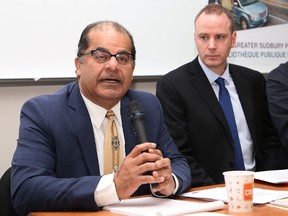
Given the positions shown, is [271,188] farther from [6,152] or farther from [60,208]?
[6,152]

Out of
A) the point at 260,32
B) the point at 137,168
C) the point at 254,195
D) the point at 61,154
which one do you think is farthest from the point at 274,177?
the point at 260,32

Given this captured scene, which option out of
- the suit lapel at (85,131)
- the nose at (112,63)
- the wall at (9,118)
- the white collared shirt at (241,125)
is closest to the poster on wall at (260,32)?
the white collared shirt at (241,125)

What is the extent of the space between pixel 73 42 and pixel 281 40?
1979 millimetres

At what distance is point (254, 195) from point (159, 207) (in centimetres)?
46

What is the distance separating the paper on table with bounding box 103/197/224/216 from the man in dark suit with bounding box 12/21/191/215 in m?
0.05

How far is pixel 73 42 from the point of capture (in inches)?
140

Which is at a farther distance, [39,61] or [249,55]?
[249,55]

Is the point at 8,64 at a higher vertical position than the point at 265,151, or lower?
higher

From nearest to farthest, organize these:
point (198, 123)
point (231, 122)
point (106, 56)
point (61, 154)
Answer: point (61, 154), point (106, 56), point (198, 123), point (231, 122)

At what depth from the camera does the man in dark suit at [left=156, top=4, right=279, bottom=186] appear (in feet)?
11.0

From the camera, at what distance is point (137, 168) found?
200 cm

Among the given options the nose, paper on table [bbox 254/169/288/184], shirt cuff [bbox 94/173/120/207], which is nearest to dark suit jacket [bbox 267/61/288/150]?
paper on table [bbox 254/169/288/184]

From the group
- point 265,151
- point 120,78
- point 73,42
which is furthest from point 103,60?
point 265,151

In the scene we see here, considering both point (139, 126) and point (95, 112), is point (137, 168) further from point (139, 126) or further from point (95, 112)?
point (95, 112)
